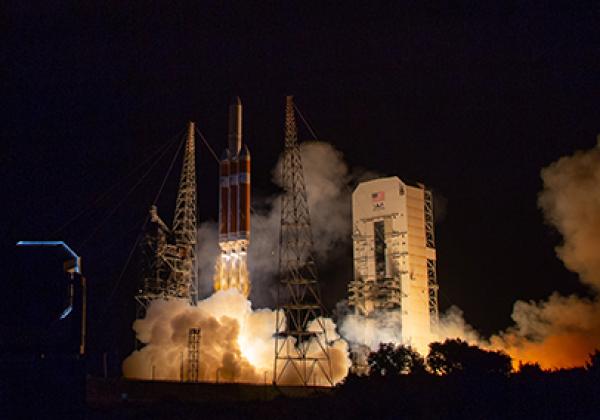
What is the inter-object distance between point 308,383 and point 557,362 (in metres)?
17.6

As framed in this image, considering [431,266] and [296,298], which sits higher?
[431,266]

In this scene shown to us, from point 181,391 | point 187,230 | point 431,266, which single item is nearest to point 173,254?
point 187,230

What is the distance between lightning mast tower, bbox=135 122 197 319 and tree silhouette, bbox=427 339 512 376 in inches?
836

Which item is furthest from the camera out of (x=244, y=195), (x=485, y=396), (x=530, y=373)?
(x=244, y=195)

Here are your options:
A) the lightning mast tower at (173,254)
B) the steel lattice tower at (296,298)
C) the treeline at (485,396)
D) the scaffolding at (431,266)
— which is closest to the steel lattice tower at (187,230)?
the lightning mast tower at (173,254)

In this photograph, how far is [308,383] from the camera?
5025 cm

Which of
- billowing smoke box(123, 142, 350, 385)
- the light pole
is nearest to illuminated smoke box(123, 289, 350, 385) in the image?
billowing smoke box(123, 142, 350, 385)

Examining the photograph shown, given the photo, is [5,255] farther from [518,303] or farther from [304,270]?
[304,270]

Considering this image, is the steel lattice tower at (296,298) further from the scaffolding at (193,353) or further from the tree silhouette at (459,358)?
the tree silhouette at (459,358)

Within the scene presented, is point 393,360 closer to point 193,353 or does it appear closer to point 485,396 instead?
point 193,353

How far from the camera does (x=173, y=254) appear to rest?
60.4 meters

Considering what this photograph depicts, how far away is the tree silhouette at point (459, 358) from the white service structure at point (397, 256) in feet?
19.3

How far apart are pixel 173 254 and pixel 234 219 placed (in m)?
6.88

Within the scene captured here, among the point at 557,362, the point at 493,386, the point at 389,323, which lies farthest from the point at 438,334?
the point at 493,386
